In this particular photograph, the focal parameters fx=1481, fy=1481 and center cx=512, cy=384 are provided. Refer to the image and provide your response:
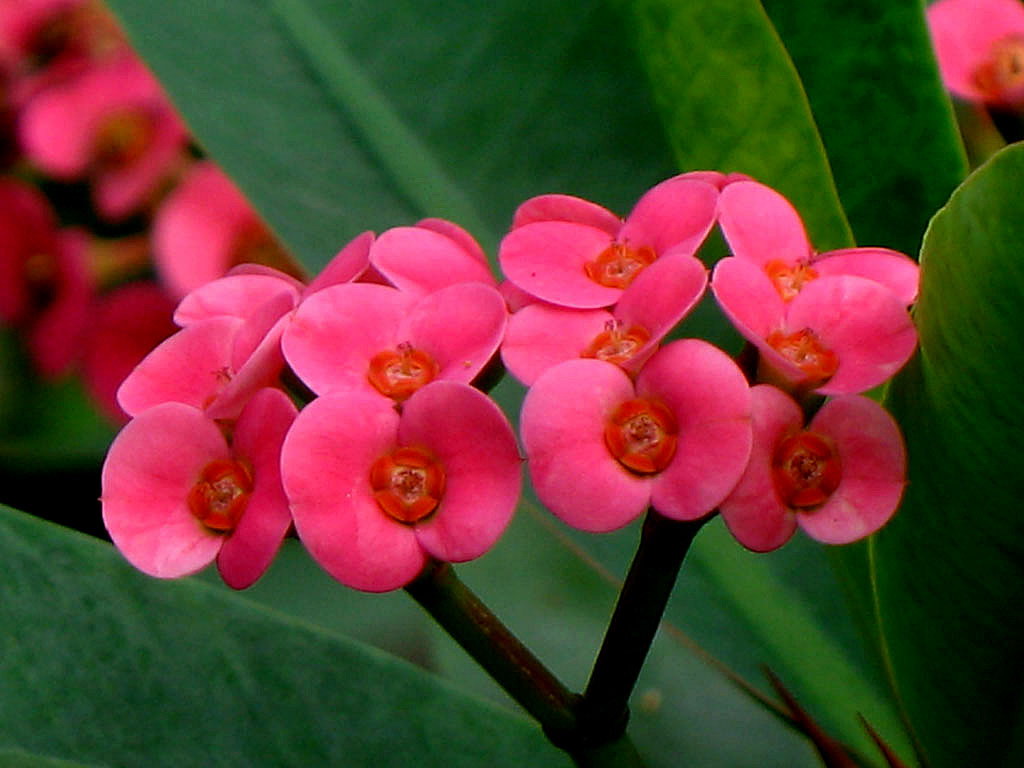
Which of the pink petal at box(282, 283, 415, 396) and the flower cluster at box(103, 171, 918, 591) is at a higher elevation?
Answer: the pink petal at box(282, 283, 415, 396)

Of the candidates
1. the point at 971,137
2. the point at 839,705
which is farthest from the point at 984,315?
the point at 971,137

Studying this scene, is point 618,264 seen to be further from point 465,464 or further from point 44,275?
point 44,275

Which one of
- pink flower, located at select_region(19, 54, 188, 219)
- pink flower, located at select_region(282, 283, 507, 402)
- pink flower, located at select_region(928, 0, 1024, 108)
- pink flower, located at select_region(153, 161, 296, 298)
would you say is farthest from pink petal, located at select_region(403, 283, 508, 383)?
pink flower, located at select_region(19, 54, 188, 219)

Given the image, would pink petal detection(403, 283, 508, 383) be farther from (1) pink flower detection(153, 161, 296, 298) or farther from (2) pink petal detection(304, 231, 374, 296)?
(1) pink flower detection(153, 161, 296, 298)

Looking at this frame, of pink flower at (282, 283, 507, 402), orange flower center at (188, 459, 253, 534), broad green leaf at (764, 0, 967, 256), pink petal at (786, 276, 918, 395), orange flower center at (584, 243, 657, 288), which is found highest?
pink flower at (282, 283, 507, 402)

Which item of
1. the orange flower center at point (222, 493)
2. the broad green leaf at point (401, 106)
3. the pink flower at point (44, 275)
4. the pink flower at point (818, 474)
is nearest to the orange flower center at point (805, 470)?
the pink flower at point (818, 474)

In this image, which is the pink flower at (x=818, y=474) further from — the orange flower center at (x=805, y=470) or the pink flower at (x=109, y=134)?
the pink flower at (x=109, y=134)

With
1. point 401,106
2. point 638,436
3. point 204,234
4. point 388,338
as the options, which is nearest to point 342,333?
point 388,338
